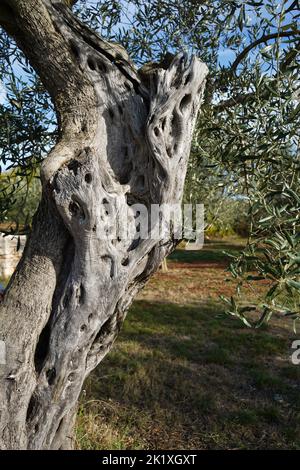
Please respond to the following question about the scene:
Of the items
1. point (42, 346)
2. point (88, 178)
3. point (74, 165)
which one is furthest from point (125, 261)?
point (42, 346)

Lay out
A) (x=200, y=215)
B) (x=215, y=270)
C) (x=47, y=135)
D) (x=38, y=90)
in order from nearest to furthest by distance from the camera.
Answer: (x=200, y=215) < (x=47, y=135) < (x=38, y=90) < (x=215, y=270)

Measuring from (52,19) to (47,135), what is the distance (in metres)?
1.22

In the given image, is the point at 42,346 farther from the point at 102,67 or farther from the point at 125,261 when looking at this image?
the point at 102,67

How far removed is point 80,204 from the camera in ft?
8.13

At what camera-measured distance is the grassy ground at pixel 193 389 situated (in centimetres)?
461

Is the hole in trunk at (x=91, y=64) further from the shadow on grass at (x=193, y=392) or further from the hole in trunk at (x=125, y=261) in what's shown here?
the shadow on grass at (x=193, y=392)

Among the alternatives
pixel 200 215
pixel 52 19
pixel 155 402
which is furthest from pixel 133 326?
pixel 52 19

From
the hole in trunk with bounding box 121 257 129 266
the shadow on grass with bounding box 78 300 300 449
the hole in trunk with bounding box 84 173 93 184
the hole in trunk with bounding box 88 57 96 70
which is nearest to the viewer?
the hole in trunk with bounding box 84 173 93 184

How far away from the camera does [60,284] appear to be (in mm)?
2688

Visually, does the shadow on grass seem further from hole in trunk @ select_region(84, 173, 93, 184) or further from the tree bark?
hole in trunk @ select_region(84, 173, 93, 184)

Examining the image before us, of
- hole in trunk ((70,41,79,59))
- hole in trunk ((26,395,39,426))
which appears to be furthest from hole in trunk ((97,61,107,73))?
hole in trunk ((26,395,39,426))

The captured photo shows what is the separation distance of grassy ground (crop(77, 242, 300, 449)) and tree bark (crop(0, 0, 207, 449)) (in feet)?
2.74

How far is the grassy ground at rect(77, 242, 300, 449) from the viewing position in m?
4.61
